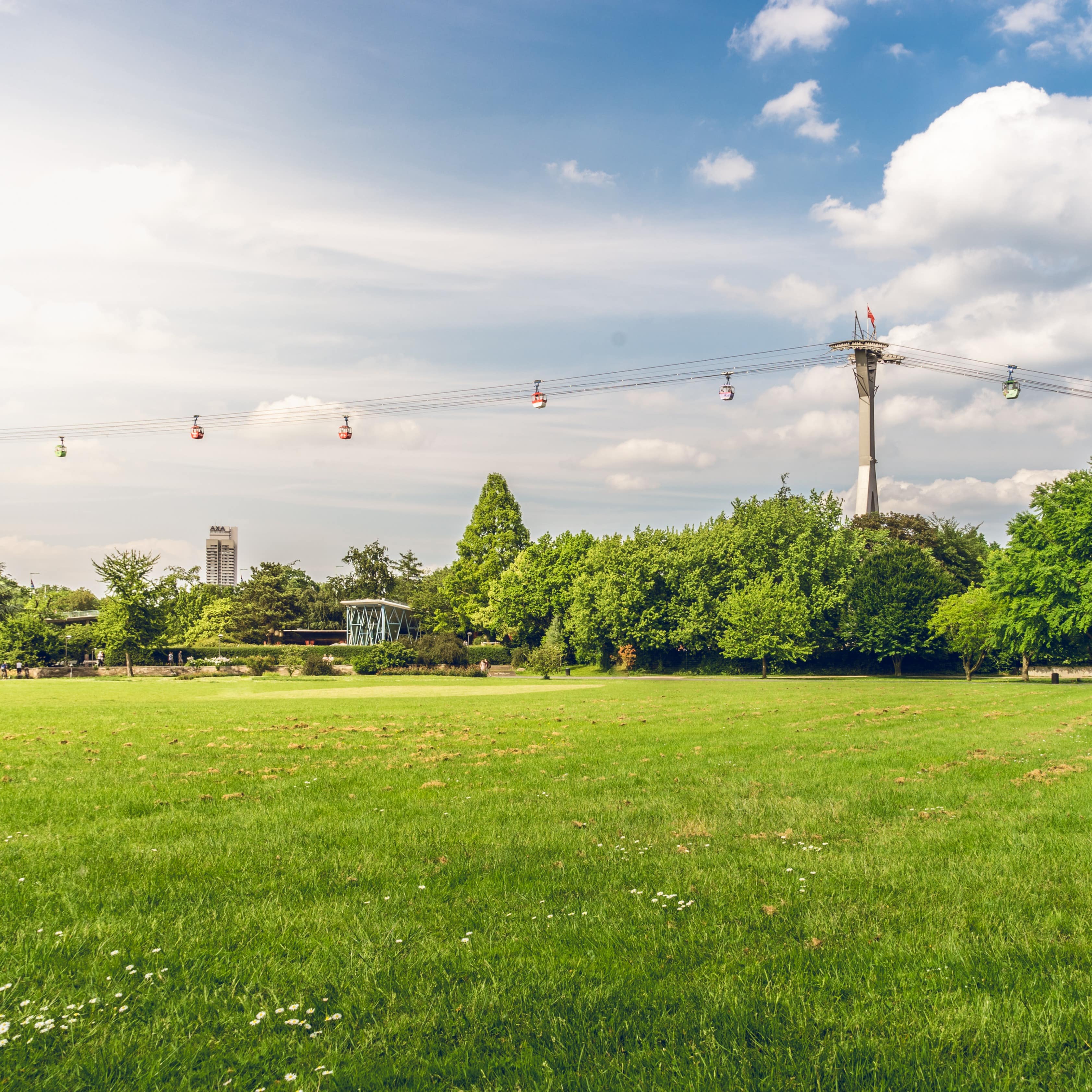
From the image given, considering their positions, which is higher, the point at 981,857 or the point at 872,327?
the point at 872,327

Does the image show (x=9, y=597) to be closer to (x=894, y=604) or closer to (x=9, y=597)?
(x=9, y=597)

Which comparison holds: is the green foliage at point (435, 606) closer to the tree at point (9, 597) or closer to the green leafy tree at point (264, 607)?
the green leafy tree at point (264, 607)

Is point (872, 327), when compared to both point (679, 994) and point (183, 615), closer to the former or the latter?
point (183, 615)

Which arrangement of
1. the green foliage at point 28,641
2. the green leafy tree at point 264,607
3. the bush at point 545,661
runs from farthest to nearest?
1. the green leafy tree at point 264,607
2. the green foliage at point 28,641
3. the bush at point 545,661

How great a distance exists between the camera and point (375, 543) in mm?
131125

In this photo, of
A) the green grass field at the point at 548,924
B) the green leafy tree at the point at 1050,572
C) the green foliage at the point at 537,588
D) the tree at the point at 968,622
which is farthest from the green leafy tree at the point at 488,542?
the green grass field at the point at 548,924

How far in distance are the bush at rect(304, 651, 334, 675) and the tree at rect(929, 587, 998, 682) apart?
4967 cm

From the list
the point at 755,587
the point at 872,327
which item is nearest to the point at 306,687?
the point at 755,587

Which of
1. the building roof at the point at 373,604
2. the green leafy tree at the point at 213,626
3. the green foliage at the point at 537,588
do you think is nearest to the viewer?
the green foliage at the point at 537,588

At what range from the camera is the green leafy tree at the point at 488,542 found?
291 ft

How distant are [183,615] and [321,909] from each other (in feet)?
289

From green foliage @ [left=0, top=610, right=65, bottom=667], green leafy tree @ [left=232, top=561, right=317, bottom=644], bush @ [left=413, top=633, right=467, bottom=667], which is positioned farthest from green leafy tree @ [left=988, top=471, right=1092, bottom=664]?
green leafy tree @ [left=232, top=561, right=317, bottom=644]

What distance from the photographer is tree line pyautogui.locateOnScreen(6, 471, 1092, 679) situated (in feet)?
155

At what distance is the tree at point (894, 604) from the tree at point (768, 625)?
5972mm
